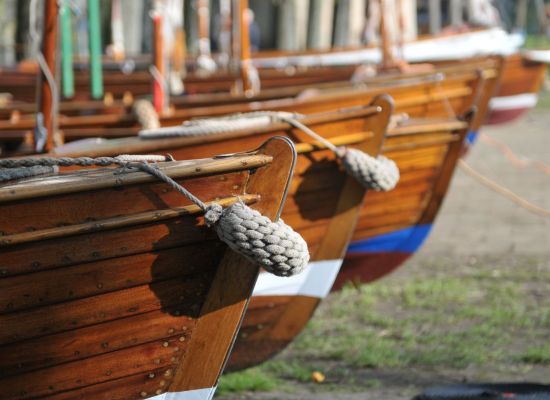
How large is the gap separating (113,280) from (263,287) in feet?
6.41

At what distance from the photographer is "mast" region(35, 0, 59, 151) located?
18.2ft

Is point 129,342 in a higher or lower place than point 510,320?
higher

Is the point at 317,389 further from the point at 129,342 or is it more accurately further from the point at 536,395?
the point at 129,342

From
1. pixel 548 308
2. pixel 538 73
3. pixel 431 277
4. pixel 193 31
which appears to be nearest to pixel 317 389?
pixel 548 308

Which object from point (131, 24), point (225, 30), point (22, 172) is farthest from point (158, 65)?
point (131, 24)

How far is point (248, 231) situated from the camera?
312cm

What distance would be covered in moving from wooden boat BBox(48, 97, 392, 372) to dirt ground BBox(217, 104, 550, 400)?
0.39 m

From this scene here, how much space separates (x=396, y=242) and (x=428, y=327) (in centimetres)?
78

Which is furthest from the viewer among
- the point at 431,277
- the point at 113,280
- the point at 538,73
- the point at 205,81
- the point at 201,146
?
the point at 538,73

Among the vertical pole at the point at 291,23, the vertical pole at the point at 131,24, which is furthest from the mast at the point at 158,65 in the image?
the vertical pole at the point at 291,23

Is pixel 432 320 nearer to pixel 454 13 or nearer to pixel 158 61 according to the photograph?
pixel 158 61

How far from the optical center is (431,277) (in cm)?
724

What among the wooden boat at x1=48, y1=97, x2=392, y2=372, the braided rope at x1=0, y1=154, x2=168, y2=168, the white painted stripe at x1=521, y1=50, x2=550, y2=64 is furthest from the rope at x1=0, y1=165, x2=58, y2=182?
the white painted stripe at x1=521, y1=50, x2=550, y2=64

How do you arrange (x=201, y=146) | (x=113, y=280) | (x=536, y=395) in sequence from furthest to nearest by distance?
1. (x=201, y=146)
2. (x=536, y=395)
3. (x=113, y=280)
